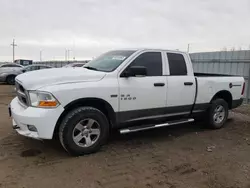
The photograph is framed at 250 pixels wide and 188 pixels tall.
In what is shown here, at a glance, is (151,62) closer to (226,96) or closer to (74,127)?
(74,127)

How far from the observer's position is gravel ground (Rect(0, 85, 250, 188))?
3.55 m

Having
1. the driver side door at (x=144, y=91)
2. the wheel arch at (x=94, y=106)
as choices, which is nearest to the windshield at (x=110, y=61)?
the driver side door at (x=144, y=91)

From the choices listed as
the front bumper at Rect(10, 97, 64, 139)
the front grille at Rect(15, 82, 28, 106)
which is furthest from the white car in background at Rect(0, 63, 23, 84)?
the front bumper at Rect(10, 97, 64, 139)

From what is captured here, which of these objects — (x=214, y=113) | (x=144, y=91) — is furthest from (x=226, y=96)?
(x=144, y=91)

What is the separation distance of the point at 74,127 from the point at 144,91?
5.00 feet

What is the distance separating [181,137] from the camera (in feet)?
18.8

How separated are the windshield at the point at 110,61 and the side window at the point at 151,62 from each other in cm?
24

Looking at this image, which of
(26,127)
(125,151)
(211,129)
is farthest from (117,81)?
(211,129)

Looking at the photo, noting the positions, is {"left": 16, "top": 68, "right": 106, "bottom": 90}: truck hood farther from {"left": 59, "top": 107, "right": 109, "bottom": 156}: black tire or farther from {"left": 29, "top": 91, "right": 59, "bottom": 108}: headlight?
{"left": 59, "top": 107, "right": 109, "bottom": 156}: black tire

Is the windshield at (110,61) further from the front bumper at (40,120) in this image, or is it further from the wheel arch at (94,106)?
the front bumper at (40,120)

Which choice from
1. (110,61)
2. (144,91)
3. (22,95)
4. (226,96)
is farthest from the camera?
(226,96)

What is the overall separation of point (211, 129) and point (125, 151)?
2.78 metres

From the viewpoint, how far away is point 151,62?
531 centimetres

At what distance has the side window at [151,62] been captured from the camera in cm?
516
